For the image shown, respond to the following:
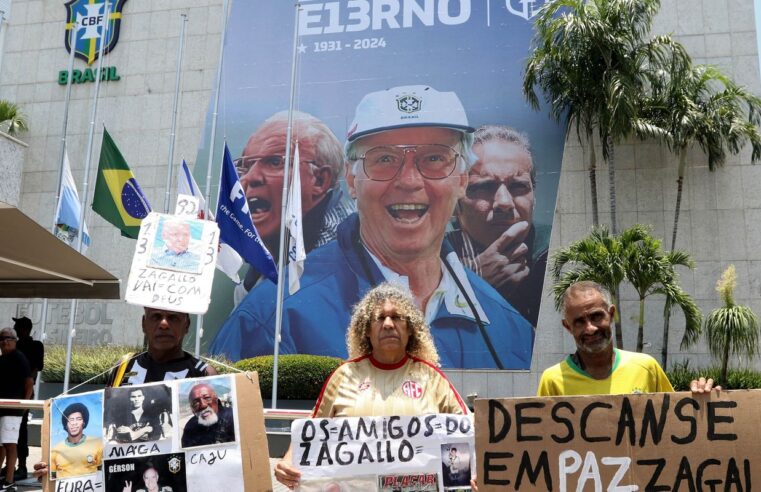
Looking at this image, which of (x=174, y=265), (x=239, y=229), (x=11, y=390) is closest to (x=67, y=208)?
(x=239, y=229)

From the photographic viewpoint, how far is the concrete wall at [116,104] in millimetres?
21203

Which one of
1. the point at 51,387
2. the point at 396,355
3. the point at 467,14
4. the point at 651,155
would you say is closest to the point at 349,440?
the point at 396,355

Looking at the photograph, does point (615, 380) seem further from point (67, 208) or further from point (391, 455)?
point (67, 208)

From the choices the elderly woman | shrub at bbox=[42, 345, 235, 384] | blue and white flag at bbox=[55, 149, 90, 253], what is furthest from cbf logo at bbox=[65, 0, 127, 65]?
the elderly woman

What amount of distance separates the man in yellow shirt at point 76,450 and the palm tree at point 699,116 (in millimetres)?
14650

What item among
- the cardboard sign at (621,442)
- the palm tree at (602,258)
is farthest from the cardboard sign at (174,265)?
the palm tree at (602,258)

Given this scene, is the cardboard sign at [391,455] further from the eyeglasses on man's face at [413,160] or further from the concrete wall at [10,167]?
the concrete wall at [10,167]

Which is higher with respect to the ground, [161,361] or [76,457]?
[161,361]

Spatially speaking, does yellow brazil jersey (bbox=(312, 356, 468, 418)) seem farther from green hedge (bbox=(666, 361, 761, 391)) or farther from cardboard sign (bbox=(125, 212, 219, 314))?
green hedge (bbox=(666, 361, 761, 391))

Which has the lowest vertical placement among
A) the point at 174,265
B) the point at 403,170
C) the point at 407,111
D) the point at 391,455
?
the point at 391,455

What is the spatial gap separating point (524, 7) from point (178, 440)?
18.2 meters

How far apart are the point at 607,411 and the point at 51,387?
53.3 ft

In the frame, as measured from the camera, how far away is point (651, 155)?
18.1 meters

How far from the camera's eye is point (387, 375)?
352 cm
